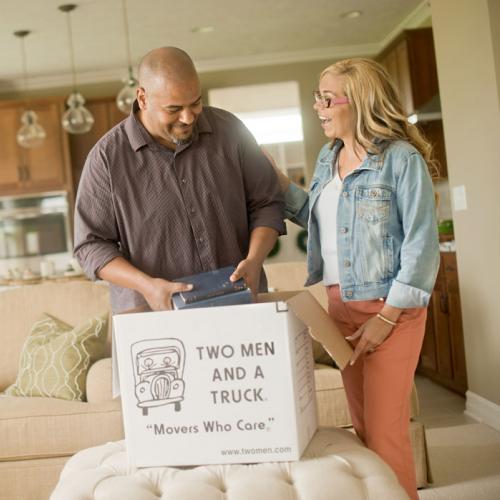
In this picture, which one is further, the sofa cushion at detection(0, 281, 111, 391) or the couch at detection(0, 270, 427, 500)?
the sofa cushion at detection(0, 281, 111, 391)

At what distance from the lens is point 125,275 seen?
174 cm

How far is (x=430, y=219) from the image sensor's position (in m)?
1.82

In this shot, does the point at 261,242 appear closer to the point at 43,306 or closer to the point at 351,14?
the point at 43,306

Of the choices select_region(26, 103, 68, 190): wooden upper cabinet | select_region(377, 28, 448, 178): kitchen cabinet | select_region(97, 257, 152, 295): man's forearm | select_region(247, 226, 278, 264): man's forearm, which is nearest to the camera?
select_region(97, 257, 152, 295): man's forearm

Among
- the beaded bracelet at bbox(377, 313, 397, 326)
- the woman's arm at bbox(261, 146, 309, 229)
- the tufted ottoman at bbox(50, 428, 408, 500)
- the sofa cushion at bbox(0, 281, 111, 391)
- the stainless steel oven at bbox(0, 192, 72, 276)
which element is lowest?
the tufted ottoman at bbox(50, 428, 408, 500)

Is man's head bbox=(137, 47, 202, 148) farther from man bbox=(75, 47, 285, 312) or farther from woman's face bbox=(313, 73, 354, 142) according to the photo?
woman's face bbox=(313, 73, 354, 142)

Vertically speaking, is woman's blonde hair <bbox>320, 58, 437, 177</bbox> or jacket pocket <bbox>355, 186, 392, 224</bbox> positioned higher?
woman's blonde hair <bbox>320, 58, 437, 177</bbox>

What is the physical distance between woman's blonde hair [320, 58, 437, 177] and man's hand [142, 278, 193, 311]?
592 mm

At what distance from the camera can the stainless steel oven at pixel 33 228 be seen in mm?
7527

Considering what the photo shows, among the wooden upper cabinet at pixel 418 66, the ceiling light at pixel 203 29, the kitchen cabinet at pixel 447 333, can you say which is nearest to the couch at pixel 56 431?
the kitchen cabinet at pixel 447 333

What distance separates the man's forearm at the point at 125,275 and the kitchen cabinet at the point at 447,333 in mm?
2785

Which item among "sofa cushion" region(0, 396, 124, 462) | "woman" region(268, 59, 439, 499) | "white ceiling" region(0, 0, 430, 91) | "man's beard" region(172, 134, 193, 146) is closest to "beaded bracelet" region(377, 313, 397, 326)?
"woman" region(268, 59, 439, 499)

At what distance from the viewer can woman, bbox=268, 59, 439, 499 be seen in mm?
1813

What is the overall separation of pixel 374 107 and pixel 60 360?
1842mm
